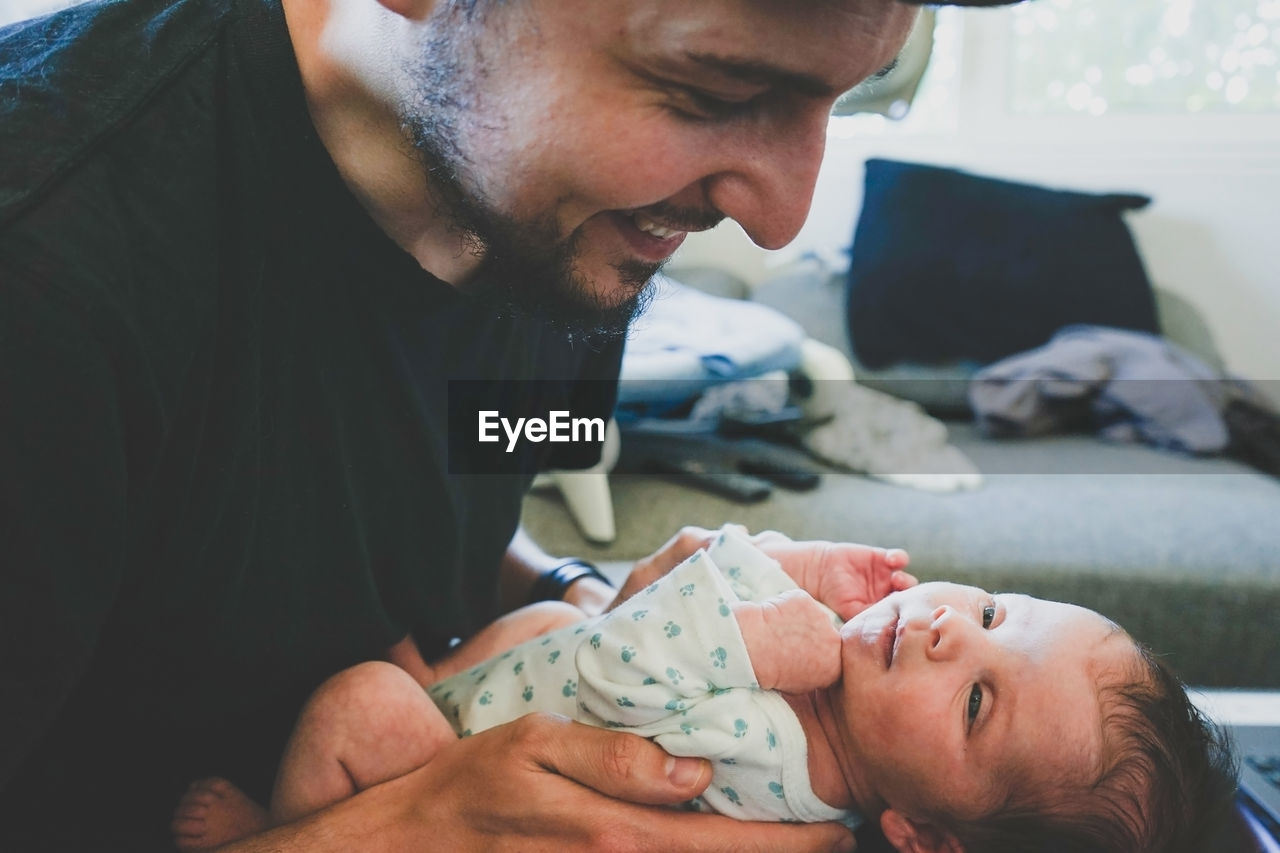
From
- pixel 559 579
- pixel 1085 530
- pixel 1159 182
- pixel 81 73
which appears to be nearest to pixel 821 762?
pixel 559 579

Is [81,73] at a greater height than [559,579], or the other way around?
[81,73]

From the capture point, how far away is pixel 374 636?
3.27ft

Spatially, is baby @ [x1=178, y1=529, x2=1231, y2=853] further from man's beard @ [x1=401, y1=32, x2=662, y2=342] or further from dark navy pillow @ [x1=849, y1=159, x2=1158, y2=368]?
dark navy pillow @ [x1=849, y1=159, x2=1158, y2=368]

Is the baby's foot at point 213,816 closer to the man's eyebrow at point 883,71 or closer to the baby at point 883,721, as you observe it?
the baby at point 883,721

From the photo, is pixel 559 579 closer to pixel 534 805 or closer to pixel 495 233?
pixel 534 805

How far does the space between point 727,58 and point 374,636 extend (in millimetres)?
686

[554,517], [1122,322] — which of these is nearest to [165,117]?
[554,517]

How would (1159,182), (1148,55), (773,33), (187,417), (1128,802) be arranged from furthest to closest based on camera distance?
(1148,55) < (1159,182) < (1128,802) < (187,417) < (773,33)

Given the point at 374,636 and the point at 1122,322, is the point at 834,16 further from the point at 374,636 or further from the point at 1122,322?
the point at 1122,322

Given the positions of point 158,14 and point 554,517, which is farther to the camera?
point 554,517

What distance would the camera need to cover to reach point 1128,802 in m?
0.89

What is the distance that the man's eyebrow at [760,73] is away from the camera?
681 mm

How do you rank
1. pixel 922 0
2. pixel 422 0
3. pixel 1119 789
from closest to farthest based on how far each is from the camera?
pixel 922 0, pixel 422 0, pixel 1119 789

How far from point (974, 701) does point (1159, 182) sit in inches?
117
